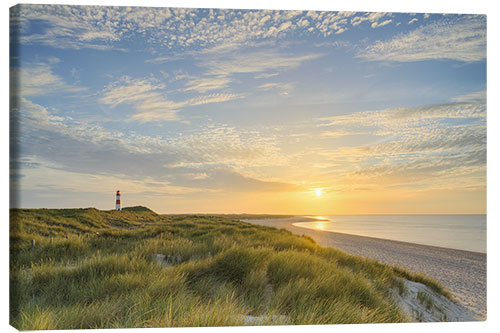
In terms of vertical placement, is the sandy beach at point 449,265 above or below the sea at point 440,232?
above

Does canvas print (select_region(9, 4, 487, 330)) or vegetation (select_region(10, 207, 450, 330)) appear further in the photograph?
canvas print (select_region(9, 4, 487, 330))

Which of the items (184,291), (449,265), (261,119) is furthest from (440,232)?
(184,291)

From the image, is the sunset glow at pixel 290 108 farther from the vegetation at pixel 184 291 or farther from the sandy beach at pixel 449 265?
the sandy beach at pixel 449 265

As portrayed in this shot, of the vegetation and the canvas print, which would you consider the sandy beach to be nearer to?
the canvas print

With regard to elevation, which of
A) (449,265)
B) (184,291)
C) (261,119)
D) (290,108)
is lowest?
(449,265)

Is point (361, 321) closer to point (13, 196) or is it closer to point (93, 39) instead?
point (13, 196)

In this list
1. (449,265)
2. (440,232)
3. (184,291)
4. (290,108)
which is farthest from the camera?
(440,232)

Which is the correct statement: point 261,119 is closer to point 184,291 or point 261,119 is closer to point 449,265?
point 184,291

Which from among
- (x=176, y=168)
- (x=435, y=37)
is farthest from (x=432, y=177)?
(x=176, y=168)

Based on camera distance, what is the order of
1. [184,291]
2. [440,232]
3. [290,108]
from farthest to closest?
[440,232], [290,108], [184,291]

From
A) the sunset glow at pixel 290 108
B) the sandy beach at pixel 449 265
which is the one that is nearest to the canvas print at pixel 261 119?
the sunset glow at pixel 290 108

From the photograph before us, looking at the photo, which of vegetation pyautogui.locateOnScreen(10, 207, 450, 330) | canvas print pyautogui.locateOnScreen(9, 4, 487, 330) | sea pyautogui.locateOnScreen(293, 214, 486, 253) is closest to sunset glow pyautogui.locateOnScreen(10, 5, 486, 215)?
canvas print pyautogui.locateOnScreen(9, 4, 487, 330)

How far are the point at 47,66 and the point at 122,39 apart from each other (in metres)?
1.11

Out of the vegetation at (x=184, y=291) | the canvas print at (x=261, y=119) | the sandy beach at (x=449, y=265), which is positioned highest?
the canvas print at (x=261, y=119)
